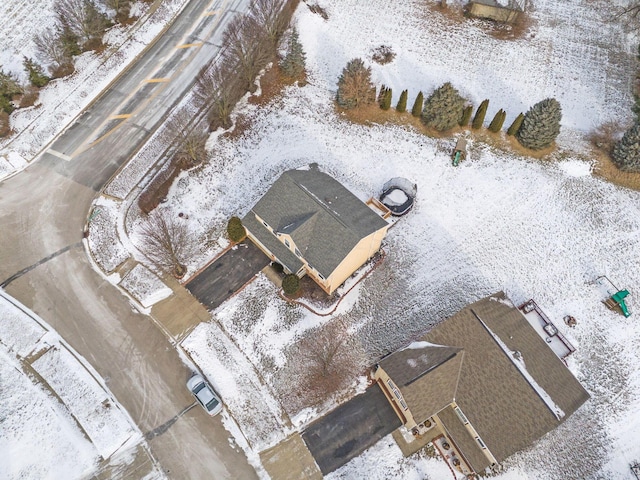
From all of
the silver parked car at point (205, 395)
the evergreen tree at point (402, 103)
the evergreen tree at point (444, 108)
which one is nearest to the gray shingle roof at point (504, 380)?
the silver parked car at point (205, 395)

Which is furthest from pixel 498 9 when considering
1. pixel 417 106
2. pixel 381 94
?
pixel 381 94

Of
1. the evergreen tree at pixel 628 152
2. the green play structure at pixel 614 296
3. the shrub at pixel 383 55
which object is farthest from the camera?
the shrub at pixel 383 55

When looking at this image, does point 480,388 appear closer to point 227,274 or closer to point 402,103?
point 227,274

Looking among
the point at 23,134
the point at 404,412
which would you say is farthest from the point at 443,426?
the point at 23,134

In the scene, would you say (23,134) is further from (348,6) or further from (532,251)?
(532,251)

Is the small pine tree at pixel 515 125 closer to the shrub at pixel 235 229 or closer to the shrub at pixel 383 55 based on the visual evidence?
the shrub at pixel 383 55

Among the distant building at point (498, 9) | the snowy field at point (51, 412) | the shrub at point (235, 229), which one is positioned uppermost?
the distant building at point (498, 9)
